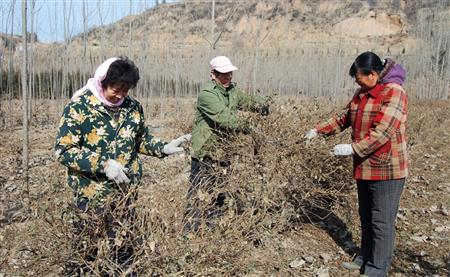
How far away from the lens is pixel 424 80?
14562mm

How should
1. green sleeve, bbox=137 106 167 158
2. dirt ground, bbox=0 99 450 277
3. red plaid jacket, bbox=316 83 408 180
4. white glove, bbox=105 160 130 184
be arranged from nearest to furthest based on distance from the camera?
white glove, bbox=105 160 130 184 → dirt ground, bbox=0 99 450 277 → green sleeve, bbox=137 106 167 158 → red plaid jacket, bbox=316 83 408 180

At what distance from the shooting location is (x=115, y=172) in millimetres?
1874

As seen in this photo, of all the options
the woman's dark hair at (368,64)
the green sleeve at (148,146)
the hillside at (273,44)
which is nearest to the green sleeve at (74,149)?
the green sleeve at (148,146)

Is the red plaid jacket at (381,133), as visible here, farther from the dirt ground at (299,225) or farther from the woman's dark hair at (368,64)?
the dirt ground at (299,225)

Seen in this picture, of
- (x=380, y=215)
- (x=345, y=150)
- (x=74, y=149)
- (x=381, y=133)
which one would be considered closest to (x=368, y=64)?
(x=381, y=133)

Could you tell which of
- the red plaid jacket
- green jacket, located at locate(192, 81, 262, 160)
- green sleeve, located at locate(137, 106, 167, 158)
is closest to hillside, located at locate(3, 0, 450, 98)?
green jacket, located at locate(192, 81, 262, 160)

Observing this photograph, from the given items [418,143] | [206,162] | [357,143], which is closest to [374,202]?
[357,143]

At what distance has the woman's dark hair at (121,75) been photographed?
6.31ft

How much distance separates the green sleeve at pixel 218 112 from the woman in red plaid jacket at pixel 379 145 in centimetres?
68

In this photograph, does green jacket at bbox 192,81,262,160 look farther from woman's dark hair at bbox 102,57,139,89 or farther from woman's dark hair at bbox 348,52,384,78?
woman's dark hair at bbox 102,57,139,89

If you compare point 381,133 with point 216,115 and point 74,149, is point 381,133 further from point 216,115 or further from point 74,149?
point 74,149

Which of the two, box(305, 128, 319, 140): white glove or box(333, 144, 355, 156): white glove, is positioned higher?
box(305, 128, 319, 140): white glove

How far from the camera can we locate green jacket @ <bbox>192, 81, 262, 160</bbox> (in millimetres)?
2904

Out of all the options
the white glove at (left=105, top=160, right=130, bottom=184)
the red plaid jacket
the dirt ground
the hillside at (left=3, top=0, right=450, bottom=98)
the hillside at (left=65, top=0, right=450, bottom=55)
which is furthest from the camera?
the hillside at (left=65, top=0, right=450, bottom=55)
